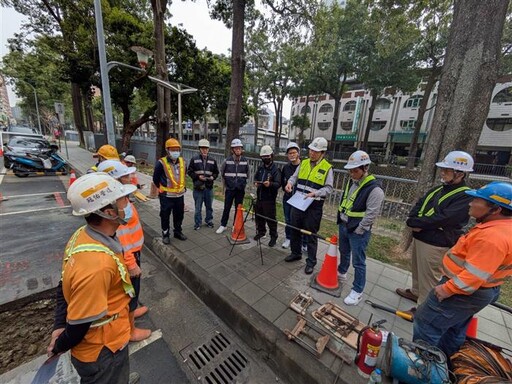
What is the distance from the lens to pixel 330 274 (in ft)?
10.6

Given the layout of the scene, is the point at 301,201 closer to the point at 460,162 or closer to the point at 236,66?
the point at 460,162

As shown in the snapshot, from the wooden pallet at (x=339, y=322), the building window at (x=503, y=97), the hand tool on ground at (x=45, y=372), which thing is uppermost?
the building window at (x=503, y=97)

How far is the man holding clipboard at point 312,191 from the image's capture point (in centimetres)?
337

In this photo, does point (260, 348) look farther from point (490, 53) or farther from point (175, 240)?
point (490, 53)

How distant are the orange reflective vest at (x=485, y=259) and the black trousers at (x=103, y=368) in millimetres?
2556

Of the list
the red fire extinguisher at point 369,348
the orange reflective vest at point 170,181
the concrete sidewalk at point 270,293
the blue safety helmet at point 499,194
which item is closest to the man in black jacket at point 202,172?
the orange reflective vest at point 170,181

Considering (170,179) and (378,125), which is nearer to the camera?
(170,179)

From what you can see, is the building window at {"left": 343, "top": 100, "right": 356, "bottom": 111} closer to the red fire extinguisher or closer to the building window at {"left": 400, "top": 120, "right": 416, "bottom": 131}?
the building window at {"left": 400, "top": 120, "right": 416, "bottom": 131}

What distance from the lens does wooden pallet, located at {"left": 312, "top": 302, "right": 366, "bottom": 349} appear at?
2381 mm

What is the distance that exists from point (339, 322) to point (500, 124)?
35.4 m

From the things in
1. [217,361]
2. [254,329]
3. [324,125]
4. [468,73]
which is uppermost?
[324,125]

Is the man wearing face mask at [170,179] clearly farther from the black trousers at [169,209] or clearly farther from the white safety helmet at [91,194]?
the white safety helmet at [91,194]

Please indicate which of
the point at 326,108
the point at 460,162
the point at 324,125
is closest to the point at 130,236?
the point at 460,162

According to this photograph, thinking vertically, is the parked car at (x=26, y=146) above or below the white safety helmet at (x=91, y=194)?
below
